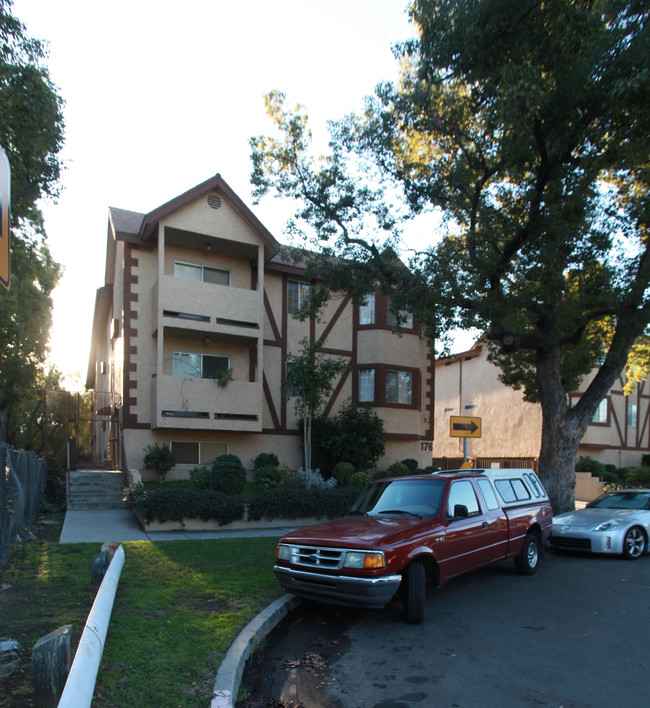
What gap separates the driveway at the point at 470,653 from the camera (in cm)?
468

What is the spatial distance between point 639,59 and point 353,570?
1000 centimetres

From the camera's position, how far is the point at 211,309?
17.4 m

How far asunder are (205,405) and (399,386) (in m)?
7.58

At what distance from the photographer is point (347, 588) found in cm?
618

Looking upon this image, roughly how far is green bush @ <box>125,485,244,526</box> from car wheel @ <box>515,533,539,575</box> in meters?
6.30

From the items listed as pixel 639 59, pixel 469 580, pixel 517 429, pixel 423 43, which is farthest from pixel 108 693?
pixel 517 429

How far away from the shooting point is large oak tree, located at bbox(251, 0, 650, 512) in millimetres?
10867

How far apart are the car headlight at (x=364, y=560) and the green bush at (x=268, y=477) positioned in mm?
9418

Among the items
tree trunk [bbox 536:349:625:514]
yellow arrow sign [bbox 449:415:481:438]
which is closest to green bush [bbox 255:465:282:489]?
yellow arrow sign [bbox 449:415:481:438]

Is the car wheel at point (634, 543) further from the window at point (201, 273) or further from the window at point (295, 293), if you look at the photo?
the window at point (201, 273)

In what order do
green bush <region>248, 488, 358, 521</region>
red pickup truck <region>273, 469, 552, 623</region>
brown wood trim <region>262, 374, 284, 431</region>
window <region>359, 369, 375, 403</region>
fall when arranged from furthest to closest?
1. window <region>359, 369, 375, 403</region>
2. brown wood trim <region>262, 374, 284, 431</region>
3. green bush <region>248, 488, 358, 521</region>
4. red pickup truck <region>273, 469, 552, 623</region>

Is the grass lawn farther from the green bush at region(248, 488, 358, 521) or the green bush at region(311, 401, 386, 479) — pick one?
the green bush at region(311, 401, 386, 479)

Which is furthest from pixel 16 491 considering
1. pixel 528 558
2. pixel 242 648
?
pixel 528 558

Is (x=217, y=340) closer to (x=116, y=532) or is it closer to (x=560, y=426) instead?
(x=116, y=532)
